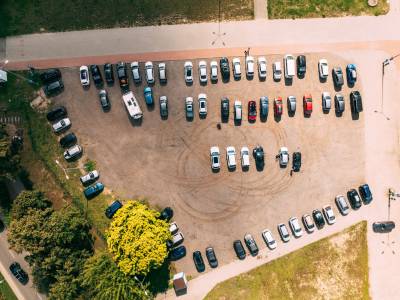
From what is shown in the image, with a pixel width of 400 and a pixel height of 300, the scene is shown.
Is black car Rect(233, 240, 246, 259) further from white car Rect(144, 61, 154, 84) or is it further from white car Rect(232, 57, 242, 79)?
white car Rect(144, 61, 154, 84)

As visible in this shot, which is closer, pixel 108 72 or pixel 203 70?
pixel 203 70

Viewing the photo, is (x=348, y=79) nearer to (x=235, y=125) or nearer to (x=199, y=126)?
(x=235, y=125)

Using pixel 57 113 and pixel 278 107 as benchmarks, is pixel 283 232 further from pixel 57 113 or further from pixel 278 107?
pixel 57 113

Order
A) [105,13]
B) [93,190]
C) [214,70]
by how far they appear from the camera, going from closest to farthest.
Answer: [93,190], [214,70], [105,13]

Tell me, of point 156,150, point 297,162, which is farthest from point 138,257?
point 297,162

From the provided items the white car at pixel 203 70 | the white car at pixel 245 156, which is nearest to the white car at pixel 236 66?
the white car at pixel 203 70

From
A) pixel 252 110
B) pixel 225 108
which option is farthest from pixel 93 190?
pixel 252 110
